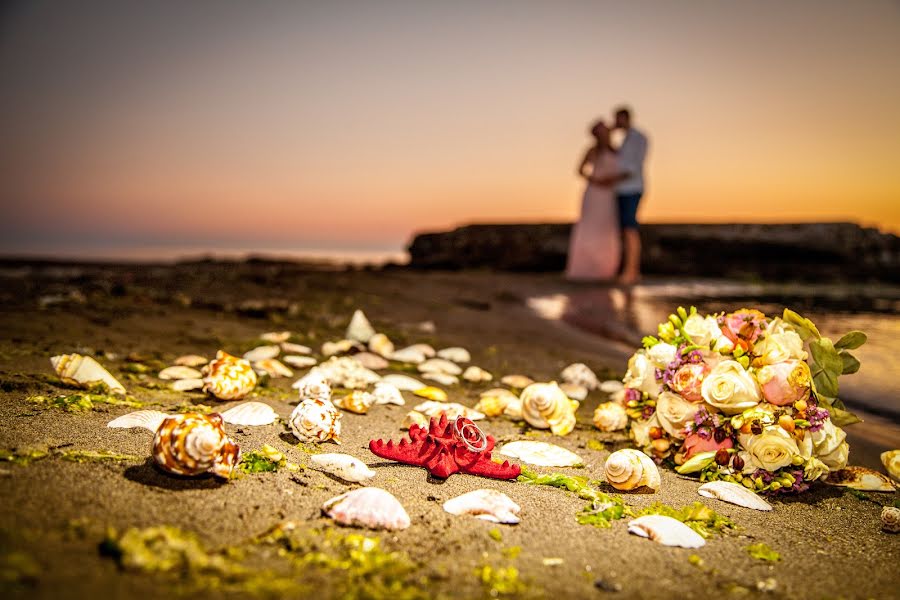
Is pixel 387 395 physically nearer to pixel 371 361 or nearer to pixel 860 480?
pixel 371 361

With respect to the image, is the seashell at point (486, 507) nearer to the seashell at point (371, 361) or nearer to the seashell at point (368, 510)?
the seashell at point (368, 510)

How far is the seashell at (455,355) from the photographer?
4758mm

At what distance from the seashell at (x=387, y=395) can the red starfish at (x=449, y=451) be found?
0.91 metres

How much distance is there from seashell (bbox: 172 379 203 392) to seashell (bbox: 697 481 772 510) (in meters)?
2.73

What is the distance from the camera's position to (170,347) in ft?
13.7

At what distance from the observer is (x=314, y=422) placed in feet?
8.30

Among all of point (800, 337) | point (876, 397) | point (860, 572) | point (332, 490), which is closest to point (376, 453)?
point (332, 490)

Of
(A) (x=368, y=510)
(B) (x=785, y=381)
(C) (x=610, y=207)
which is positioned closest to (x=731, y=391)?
(B) (x=785, y=381)

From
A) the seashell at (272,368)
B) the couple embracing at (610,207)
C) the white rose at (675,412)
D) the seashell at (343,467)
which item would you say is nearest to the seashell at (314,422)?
the seashell at (343,467)

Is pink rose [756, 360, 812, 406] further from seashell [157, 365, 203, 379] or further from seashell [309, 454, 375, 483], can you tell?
seashell [157, 365, 203, 379]

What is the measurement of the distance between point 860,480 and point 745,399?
2.30 ft

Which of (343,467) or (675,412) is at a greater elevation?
(675,412)

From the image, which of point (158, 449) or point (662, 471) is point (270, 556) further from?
point (662, 471)

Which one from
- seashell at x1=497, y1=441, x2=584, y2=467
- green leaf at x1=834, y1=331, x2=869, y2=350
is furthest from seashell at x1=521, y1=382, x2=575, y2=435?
green leaf at x1=834, y1=331, x2=869, y2=350
